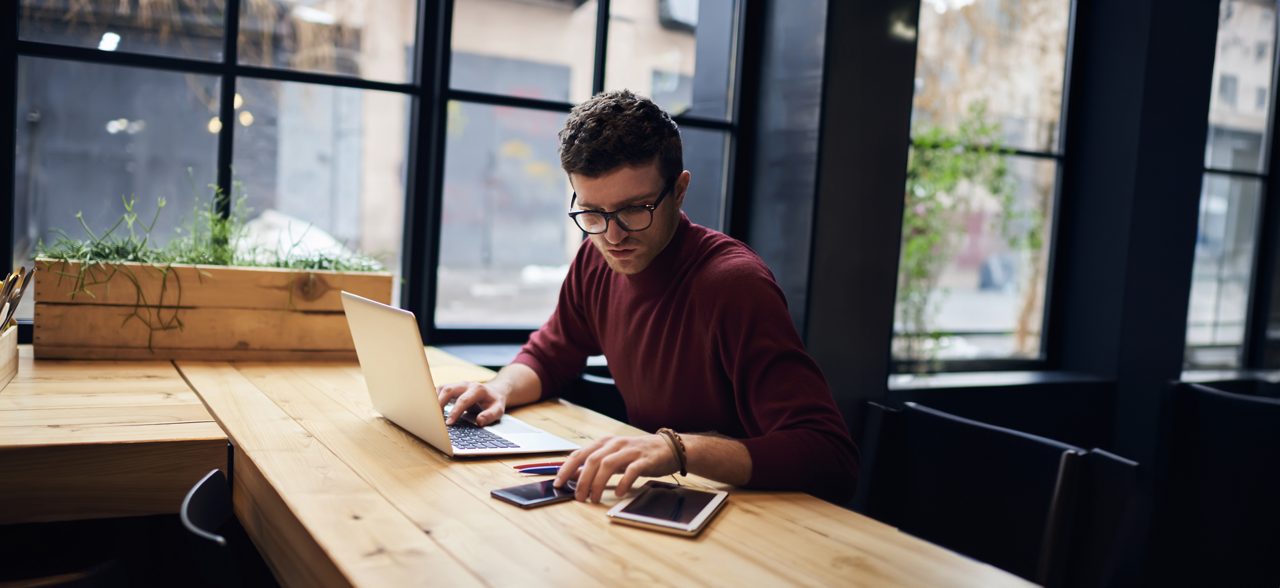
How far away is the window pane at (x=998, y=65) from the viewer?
401 cm

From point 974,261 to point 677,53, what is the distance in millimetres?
1759

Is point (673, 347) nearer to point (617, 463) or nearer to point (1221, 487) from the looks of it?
point (617, 463)

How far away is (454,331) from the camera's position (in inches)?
133

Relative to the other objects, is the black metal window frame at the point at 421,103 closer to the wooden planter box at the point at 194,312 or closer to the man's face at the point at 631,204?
the wooden planter box at the point at 194,312

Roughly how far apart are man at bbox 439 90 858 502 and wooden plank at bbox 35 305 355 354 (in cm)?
72

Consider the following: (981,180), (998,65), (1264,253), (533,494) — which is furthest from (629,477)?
(1264,253)

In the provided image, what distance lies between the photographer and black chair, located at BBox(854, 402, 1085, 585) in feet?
4.60

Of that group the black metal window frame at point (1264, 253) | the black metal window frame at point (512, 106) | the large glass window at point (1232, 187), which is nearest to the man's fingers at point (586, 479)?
the black metal window frame at point (512, 106)

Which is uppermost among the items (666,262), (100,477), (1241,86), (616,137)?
(1241,86)

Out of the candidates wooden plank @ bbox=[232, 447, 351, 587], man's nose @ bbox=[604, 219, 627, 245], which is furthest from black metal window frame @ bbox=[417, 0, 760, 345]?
wooden plank @ bbox=[232, 447, 351, 587]

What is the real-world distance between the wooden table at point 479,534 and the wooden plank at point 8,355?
62 centimetres

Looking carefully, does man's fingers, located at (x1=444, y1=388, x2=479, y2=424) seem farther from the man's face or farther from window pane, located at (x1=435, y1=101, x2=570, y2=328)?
window pane, located at (x1=435, y1=101, x2=570, y2=328)

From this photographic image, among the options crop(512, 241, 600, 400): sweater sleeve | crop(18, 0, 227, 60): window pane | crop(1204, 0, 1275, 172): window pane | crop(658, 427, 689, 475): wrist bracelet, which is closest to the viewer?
crop(658, 427, 689, 475): wrist bracelet

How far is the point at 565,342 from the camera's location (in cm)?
215
